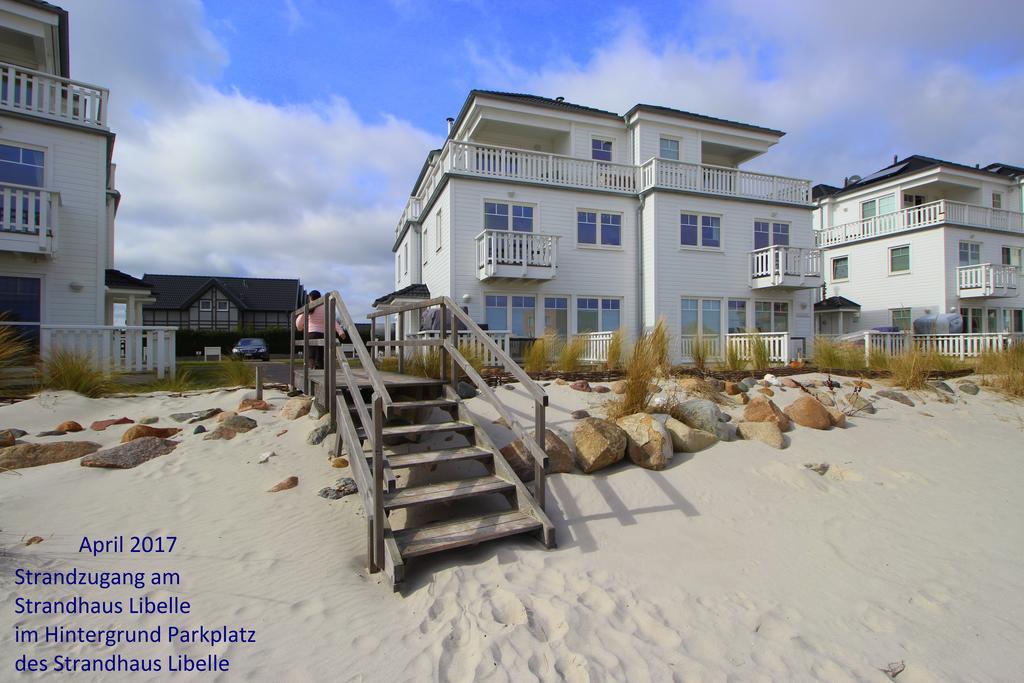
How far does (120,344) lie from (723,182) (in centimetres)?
1875

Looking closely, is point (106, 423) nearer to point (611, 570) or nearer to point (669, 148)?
point (611, 570)

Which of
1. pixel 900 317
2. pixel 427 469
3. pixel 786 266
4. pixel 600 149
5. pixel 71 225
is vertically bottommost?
pixel 427 469

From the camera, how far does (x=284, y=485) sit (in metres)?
4.97

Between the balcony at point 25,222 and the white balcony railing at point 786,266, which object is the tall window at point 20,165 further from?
the white balcony railing at point 786,266

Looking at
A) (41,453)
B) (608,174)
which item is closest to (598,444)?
(41,453)

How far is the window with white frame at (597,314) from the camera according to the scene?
16594 millimetres

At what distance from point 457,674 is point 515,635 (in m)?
0.44

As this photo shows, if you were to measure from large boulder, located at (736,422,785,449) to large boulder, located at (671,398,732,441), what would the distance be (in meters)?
0.24

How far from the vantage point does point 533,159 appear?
16250 mm

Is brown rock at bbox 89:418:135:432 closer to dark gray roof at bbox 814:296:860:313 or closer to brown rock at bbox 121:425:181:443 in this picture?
brown rock at bbox 121:425:181:443

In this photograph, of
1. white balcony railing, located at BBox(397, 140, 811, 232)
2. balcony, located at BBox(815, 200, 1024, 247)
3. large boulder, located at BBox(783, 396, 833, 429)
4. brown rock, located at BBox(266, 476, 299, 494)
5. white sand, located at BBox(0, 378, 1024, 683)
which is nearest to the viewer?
white sand, located at BBox(0, 378, 1024, 683)

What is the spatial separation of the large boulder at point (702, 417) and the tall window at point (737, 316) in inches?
511

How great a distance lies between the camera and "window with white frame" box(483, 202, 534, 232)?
1567cm

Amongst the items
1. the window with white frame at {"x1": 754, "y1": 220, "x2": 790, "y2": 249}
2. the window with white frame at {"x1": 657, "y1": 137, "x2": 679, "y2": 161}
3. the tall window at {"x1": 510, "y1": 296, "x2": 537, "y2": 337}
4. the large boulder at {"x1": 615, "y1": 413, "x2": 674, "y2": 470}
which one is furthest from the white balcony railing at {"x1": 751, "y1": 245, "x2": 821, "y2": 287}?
the large boulder at {"x1": 615, "y1": 413, "x2": 674, "y2": 470}
